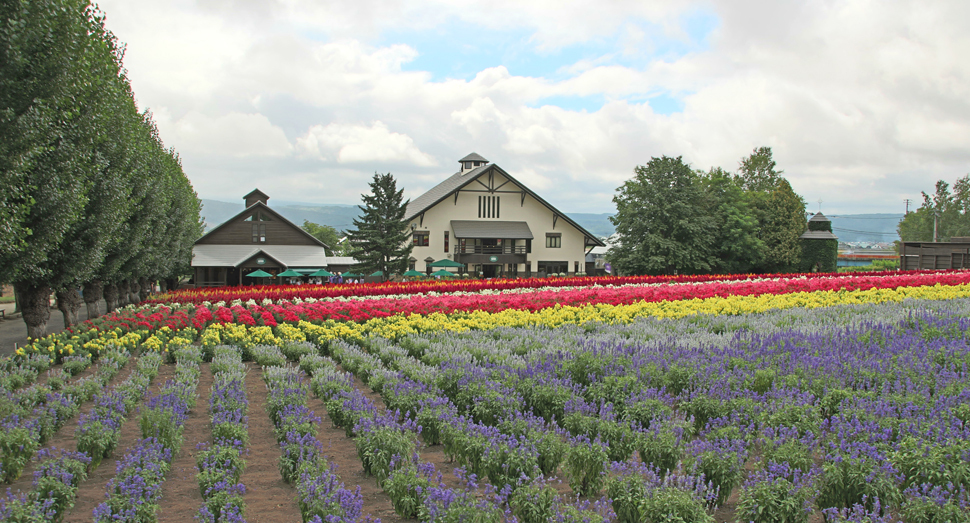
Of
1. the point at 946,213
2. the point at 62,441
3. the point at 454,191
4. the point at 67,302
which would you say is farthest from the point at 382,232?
the point at 946,213

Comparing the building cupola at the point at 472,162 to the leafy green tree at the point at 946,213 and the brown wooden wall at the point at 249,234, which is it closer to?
the brown wooden wall at the point at 249,234

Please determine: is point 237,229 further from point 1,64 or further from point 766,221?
point 766,221

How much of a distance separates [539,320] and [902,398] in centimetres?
874

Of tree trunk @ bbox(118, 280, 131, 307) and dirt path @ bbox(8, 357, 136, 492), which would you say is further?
tree trunk @ bbox(118, 280, 131, 307)

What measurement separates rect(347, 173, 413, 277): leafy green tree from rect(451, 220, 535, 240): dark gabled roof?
868cm

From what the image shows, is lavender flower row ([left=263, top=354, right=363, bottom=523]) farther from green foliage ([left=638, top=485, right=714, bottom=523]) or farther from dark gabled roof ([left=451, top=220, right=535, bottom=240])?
dark gabled roof ([left=451, top=220, right=535, bottom=240])

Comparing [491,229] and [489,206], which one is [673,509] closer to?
[491,229]

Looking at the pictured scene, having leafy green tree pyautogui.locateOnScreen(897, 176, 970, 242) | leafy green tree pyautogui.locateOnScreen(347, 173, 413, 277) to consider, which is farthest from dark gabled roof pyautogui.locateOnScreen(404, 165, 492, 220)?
leafy green tree pyautogui.locateOnScreen(897, 176, 970, 242)

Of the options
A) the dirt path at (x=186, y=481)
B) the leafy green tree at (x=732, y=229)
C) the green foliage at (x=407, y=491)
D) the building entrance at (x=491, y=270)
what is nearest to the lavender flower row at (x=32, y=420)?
the dirt path at (x=186, y=481)

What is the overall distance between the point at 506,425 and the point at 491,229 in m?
47.1

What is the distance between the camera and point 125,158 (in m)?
17.7

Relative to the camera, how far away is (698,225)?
48.1m

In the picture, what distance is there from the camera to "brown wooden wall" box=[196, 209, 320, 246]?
4972 cm

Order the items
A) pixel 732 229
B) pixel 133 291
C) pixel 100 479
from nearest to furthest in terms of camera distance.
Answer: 1. pixel 100 479
2. pixel 133 291
3. pixel 732 229
